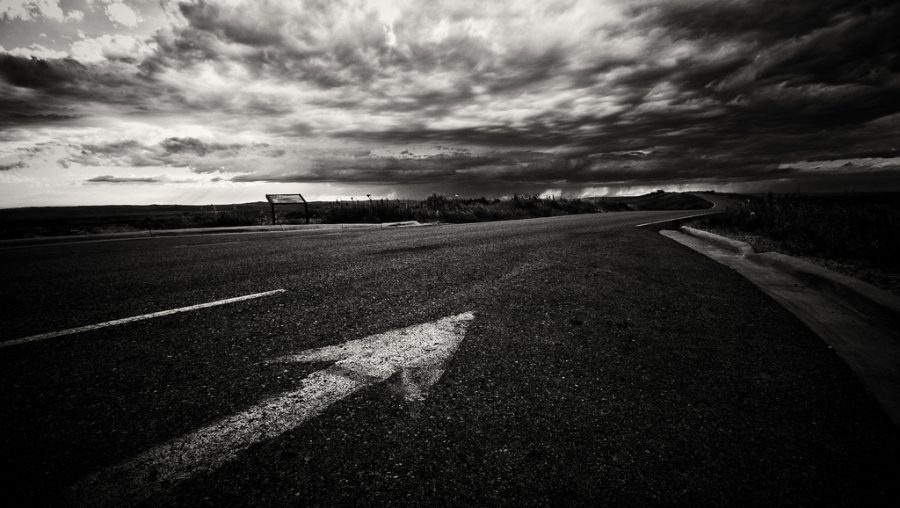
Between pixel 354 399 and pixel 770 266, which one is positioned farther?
pixel 770 266

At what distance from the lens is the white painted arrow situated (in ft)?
4.60

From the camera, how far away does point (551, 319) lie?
3.23 metres

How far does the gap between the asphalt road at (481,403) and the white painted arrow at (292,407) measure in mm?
64

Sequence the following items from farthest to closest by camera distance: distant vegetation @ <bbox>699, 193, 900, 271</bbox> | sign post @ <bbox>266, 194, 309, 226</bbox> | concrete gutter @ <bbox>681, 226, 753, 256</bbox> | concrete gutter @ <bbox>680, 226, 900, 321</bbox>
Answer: sign post @ <bbox>266, 194, 309, 226</bbox>, concrete gutter @ <bbox>681, 226, 753, 256</bbox>, distant vegetation @ <bbox>699, 193, 900, 271</bbox>, concrete gutter @ <bbox>680, 226, 900, 321</bbox>

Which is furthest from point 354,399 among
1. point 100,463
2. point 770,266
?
point 770,266

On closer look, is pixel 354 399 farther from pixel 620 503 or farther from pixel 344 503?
pixel 620 503

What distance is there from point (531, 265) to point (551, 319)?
2304 millimetres

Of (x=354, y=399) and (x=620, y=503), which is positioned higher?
(x=354, y=399)

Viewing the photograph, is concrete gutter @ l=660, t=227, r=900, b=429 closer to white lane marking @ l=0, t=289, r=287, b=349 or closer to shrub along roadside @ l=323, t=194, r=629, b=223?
white lane marking @ l=0, t=289, r=287, b=349

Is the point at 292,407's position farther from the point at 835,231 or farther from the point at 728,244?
the point at 835,231

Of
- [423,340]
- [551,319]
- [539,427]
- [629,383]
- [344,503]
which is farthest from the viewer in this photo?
[551,319]

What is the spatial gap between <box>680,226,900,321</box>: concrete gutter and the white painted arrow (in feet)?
12.4

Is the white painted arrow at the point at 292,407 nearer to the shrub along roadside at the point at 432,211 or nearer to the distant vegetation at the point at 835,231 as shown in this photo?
the distant vegetation at the point at 835,231

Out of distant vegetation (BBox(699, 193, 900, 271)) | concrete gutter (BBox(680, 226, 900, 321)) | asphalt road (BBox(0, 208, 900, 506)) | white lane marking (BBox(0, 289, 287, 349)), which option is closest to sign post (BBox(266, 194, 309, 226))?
asphalt road (BBox(0, 208, 900, 506))
